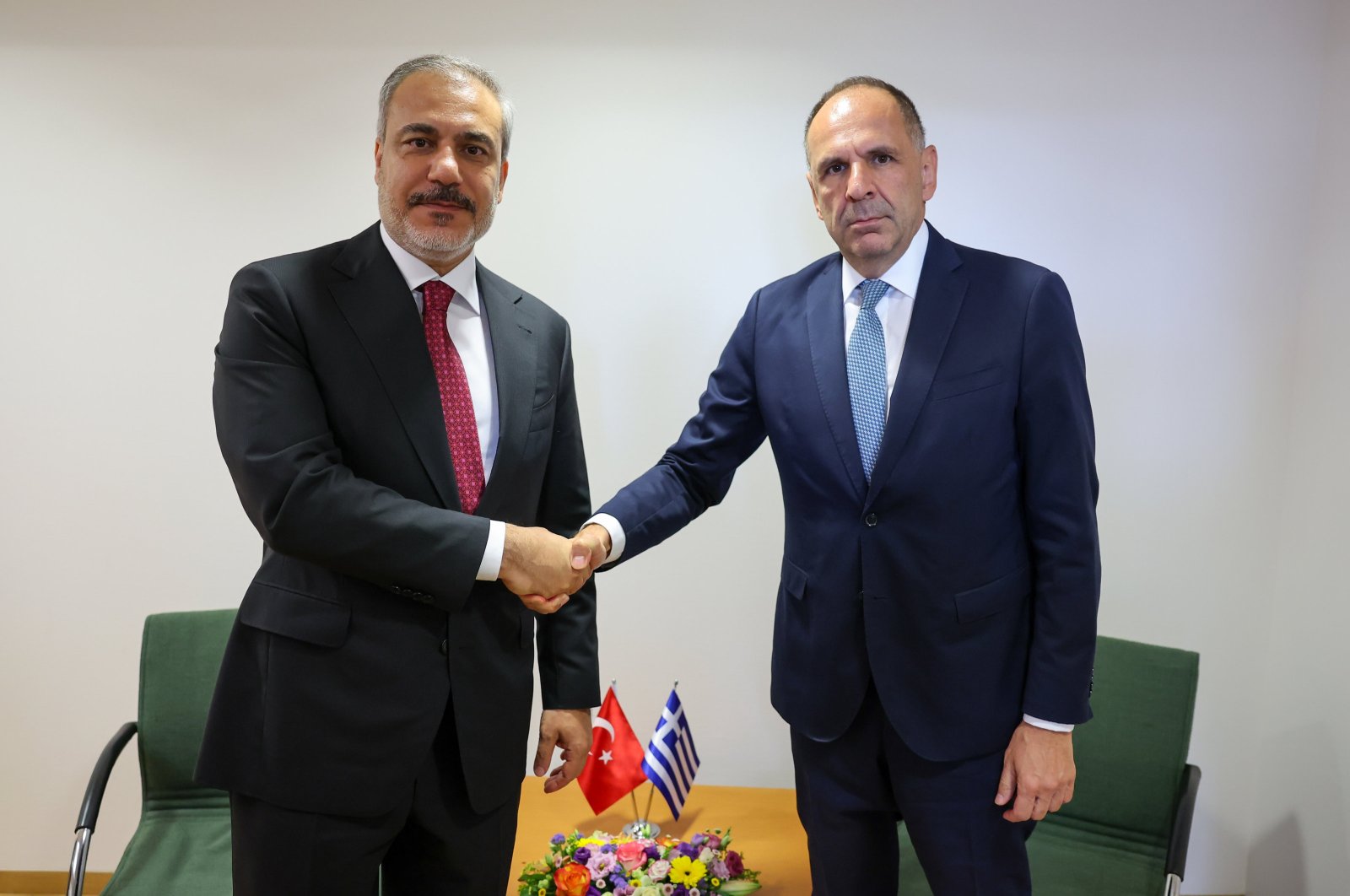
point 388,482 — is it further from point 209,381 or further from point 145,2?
point 145,2

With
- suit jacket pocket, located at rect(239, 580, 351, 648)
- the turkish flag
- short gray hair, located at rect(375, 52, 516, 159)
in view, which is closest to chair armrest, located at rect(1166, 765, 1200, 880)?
the turkish flag

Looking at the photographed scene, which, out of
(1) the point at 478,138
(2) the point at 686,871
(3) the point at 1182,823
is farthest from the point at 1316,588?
(1) the point at 478,138

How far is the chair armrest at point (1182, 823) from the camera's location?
2.45 metres

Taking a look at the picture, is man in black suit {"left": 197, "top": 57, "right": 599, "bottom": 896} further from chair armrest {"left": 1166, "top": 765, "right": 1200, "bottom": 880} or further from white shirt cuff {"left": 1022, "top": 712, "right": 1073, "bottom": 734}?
chair armrest {"left": 1166, "top": 765, "right": 1200, "bottom": 880}

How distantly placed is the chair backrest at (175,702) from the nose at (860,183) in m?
2.17

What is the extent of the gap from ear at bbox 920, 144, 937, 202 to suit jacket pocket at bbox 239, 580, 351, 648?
1.42m

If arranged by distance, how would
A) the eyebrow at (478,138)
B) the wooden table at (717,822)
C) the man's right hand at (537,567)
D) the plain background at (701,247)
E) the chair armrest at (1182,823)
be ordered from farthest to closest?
the plain background at (701,247)
the wooden table at (717,822)
the chair armrest at (1182,823)
the eyebrow at (478,138)
the man's right hand at (537,567)

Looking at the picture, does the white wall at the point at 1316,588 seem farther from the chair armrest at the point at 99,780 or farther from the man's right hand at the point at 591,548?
the chair armrest at the point at 99,780

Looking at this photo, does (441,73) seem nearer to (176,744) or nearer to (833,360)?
(833,360)

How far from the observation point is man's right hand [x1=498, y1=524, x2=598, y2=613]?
1.87m

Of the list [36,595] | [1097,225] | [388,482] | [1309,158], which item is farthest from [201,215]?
[1309,158]

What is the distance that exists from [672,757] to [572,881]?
47 cm

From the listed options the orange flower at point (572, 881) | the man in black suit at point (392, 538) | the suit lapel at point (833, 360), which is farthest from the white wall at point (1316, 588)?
the man in black suit at point (392, 538)

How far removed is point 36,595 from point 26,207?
1.31m
